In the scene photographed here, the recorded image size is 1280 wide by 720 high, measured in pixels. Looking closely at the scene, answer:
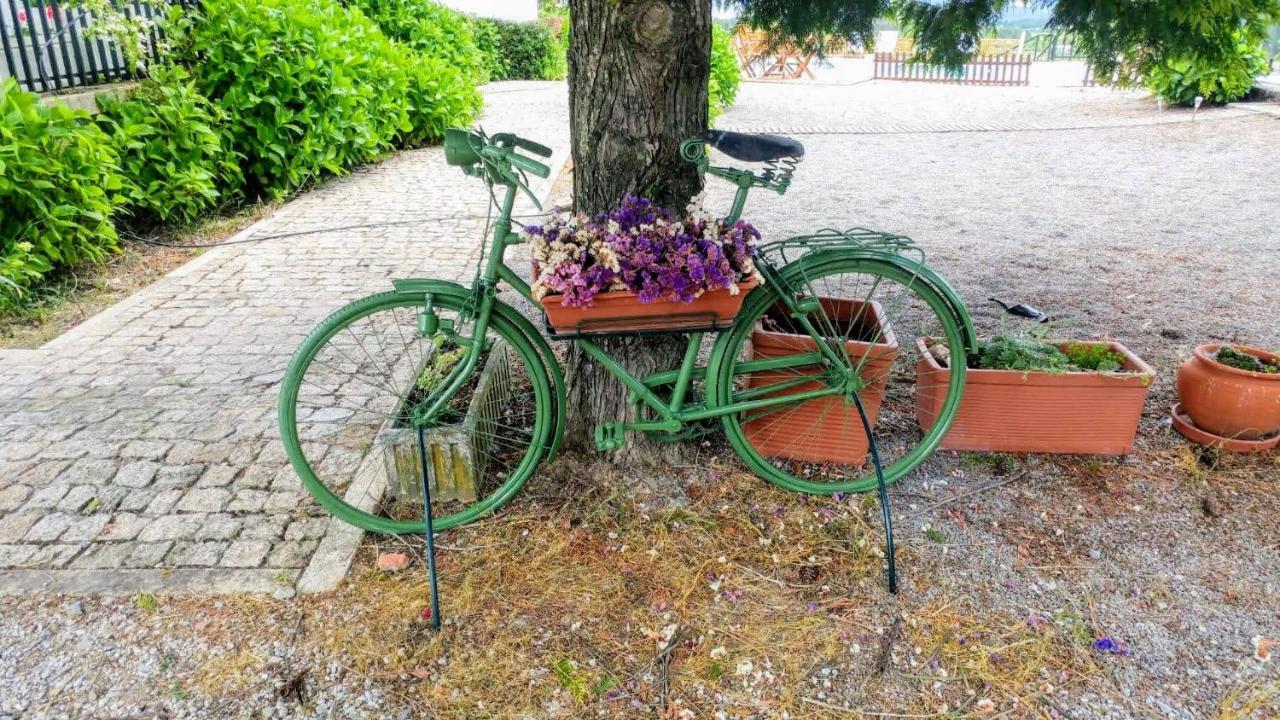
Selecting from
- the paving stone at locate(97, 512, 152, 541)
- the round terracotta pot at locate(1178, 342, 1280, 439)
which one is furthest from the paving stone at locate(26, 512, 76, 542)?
the round terracotta pot at locate(1178, 342, 1280, 439)

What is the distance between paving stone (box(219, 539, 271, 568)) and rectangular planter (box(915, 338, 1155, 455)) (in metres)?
2.37

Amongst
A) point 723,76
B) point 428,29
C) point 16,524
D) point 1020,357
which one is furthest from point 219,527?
point 723,76

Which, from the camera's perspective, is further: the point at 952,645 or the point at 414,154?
the point at 414,154

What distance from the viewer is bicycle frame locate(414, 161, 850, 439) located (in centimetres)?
244

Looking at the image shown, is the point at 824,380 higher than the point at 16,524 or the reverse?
higher

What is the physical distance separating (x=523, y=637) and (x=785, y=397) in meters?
1.13

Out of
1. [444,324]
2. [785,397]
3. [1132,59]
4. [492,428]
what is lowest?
[492,428]

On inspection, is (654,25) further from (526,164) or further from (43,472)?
(43,472)

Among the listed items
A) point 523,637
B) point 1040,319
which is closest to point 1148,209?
point 1040,319

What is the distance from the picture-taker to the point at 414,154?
988 centimetres

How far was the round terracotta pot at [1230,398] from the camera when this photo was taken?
2.96 m

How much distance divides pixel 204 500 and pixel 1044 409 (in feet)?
10.1

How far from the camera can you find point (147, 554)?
2.56 m

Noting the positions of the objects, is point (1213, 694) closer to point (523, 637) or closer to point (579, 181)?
point (523, 637)
